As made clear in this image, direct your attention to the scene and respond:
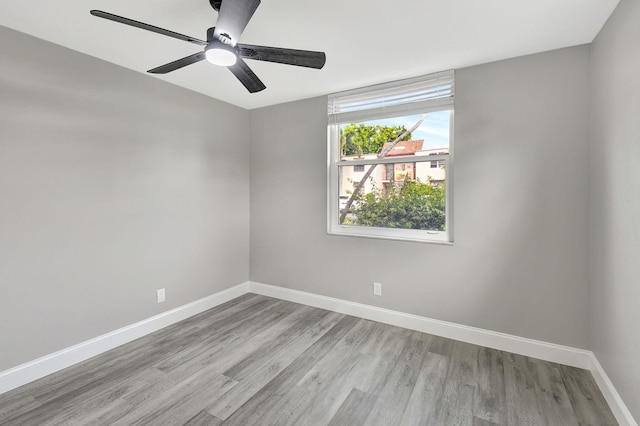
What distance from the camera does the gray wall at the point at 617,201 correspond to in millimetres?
1616

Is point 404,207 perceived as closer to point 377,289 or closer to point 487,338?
point 377,289

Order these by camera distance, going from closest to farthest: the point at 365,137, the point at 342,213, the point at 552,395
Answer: the point at 552,395 < the point at 365,137 < the point at 342,213

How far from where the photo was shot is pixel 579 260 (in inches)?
91.7

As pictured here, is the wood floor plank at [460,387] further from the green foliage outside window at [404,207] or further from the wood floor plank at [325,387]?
the green foliage outside window at [404,207]

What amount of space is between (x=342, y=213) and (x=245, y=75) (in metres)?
1.93

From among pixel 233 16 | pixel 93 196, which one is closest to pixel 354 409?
pixel 233 16

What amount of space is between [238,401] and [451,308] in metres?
1.95

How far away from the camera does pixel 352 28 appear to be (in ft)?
6.86

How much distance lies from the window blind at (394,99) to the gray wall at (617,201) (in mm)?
1046

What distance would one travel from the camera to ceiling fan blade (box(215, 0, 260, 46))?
4.59ft

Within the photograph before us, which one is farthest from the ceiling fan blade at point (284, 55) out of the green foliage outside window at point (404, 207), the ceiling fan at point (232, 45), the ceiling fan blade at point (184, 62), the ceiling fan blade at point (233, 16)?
the green foliage outside window at point (404, 207)

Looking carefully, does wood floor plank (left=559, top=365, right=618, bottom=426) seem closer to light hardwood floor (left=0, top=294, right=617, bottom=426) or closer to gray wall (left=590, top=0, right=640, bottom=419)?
light hardwood floor (left=0, top=294, right=617, bottom=426)

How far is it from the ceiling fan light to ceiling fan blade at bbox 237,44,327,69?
7 cm

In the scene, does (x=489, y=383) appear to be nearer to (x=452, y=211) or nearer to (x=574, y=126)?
(x=452, y=211)
